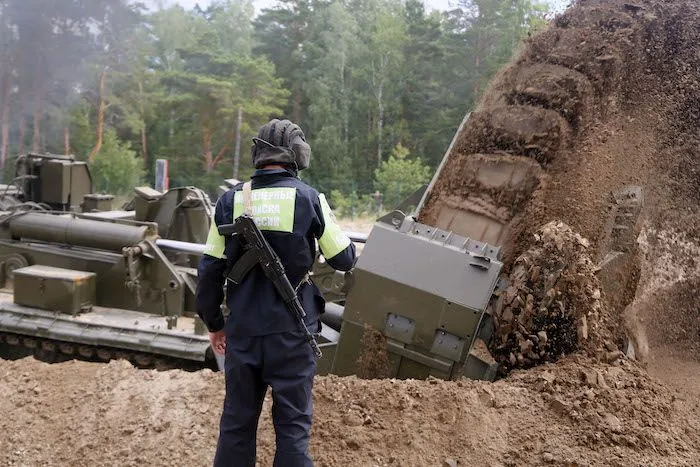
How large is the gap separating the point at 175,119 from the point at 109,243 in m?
24.0

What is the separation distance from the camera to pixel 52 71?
1939 cm

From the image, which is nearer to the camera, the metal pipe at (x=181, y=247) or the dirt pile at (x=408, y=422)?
the dirt pile at (x=408, y=422)

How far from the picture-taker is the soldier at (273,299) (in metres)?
2.91

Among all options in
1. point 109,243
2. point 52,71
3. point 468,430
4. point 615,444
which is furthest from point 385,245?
point 52,71

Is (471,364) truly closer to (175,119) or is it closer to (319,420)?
(319,420)

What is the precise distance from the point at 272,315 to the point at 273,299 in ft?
0.23

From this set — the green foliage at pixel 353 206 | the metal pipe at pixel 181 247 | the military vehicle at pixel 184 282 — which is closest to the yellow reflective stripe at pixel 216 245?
the military vehicle at pixel 184 282

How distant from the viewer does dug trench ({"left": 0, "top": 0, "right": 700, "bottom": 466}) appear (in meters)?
3.46

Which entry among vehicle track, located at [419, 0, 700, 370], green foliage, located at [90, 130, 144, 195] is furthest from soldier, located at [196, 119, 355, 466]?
green foliage, located at [90, 130, 144, 195]

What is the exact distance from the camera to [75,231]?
687 centimetres

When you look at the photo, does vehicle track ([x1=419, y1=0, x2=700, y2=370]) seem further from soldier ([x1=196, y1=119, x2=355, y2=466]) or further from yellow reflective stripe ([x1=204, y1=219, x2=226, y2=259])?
yellow reflective stripe ([x1=204, y1=219, x2=226, y2=259])

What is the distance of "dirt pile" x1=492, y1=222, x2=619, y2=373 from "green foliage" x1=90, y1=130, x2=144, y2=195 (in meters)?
25.1

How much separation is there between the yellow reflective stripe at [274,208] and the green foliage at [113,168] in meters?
25.6

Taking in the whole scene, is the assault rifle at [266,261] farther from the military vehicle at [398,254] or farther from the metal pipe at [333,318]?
the metal pipe at [333,318]
